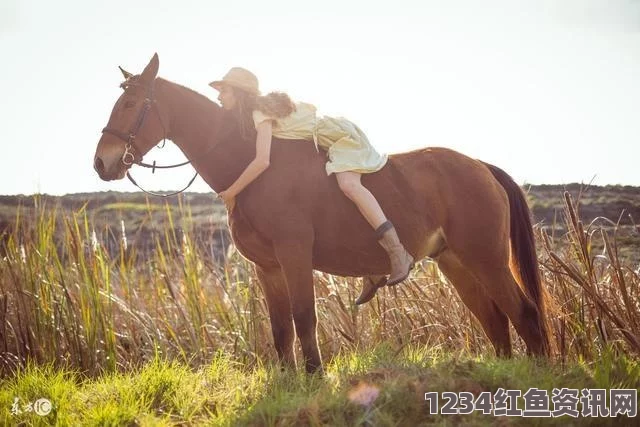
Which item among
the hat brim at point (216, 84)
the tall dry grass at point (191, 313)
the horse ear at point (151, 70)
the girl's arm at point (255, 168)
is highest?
the horse ear at point (151, 70)

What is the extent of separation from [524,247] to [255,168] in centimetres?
233

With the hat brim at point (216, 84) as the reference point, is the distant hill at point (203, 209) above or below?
below

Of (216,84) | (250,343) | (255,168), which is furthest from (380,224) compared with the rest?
(250,343)

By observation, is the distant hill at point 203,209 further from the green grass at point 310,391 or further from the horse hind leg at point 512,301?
the green grass at point 310,391

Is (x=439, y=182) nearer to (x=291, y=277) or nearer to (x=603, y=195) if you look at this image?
(x=291, y=277)

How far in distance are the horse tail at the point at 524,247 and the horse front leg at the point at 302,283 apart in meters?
1.80

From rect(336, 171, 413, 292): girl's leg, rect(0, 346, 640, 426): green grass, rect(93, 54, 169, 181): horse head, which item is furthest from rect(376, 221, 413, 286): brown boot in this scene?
rect(93, 54, 169, 181): horse head

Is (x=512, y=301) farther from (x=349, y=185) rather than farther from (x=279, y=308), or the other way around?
(x=279, y=308)

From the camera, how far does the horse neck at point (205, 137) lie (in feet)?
15.7

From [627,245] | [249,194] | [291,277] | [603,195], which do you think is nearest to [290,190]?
[249,194]

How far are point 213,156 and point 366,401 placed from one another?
2.30 metres

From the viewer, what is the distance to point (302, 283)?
4.47 m

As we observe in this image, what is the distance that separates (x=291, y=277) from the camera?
4.47 meters

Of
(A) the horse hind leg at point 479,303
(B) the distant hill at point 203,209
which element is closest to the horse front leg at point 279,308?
(A) the horse hind leg at point 479,303
